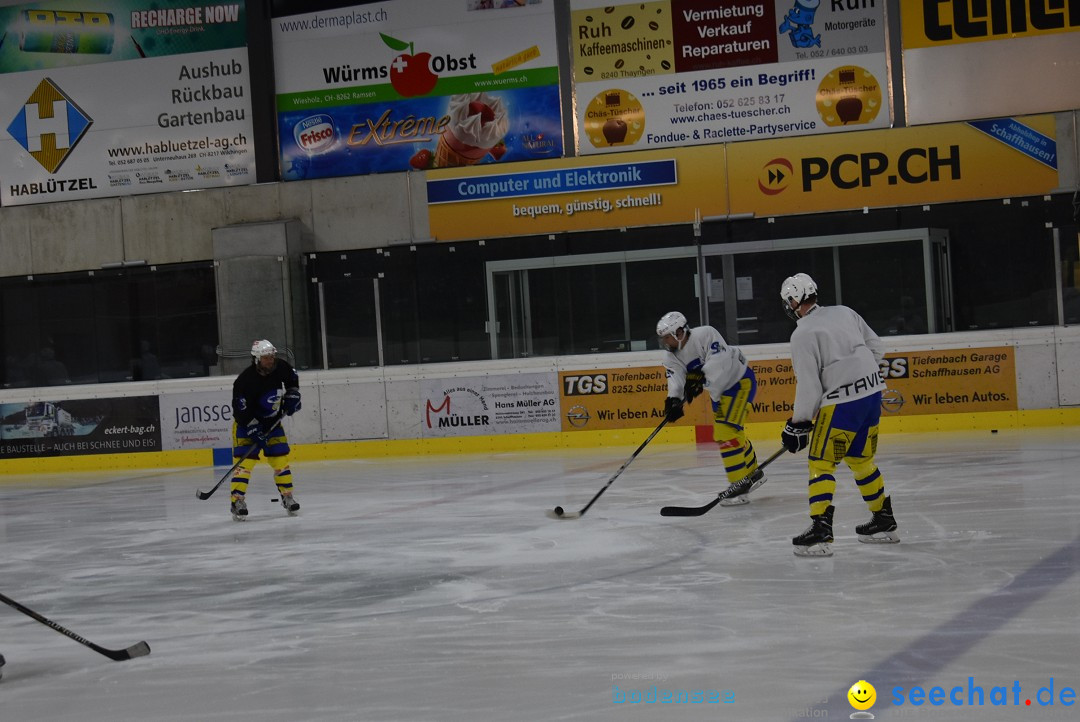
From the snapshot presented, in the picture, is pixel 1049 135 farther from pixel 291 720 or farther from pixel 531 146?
pixel 291 720

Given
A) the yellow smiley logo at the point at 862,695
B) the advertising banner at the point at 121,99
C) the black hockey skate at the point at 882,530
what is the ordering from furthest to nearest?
the advertising banner at the point at 121,99 → the black hockey skate at the point at 882,530 → the yellow smiley logo at the point at 862,695

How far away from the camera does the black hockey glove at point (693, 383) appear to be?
7.50m

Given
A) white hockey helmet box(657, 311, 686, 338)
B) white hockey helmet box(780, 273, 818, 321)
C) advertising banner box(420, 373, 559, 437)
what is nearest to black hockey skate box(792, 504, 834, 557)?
white hockey helmet box(780, 273, 818, 321)

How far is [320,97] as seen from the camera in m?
15.9

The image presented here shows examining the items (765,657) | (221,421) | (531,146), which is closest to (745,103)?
(531,146)

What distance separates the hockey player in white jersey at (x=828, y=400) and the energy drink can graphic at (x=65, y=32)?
45.5ft

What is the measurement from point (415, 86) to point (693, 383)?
30.5 feet

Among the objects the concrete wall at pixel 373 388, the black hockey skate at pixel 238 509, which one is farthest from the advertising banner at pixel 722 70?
the black hockey skate at pixel 238 509

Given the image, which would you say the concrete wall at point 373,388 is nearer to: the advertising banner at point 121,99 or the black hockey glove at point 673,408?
the advertising banner at point 121,99

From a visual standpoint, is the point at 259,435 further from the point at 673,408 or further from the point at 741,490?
the point at 741,490

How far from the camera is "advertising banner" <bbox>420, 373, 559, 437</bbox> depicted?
516 inches

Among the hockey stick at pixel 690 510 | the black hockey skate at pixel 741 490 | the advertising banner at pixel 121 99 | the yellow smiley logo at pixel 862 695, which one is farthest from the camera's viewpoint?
the advertising banner at pixel 121 99

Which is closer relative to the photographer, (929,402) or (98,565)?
(98,565)

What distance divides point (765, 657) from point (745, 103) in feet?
39.2
